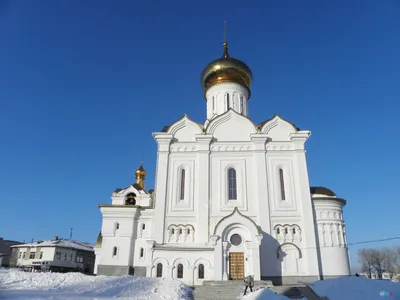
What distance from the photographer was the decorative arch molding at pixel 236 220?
15.5 meters

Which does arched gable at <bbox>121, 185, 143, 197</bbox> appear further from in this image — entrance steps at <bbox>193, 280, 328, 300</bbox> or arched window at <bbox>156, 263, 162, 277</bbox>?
entrance steps at <bbox>193, 280, 328, 300</bbox>

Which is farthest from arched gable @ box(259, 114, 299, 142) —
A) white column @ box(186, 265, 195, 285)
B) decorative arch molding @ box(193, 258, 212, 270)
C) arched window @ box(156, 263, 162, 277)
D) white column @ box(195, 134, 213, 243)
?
arched window @ box(156, 263, 162, 277)

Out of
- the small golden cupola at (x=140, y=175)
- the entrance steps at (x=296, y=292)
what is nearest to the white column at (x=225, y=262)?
the entrance steps at (x=296, y=292)

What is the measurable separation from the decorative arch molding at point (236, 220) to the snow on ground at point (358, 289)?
408 centimetres

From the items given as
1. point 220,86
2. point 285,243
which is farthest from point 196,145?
point 285,243

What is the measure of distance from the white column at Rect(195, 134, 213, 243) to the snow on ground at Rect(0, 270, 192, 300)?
3.69 metres

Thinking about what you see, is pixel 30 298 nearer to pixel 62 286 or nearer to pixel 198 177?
pixel 62 286

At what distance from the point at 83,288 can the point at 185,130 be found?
10.8m

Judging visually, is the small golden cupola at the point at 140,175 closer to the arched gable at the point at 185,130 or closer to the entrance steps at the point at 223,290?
the arched gable at the point at 185,130

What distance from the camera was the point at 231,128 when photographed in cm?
1941

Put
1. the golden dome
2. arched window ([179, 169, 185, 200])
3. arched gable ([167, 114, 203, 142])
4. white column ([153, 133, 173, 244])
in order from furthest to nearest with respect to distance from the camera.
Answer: the golden dome → arched gable ([167, 114, 203, 142]) → arched window ([179, 169, 185, 200]) → white column ([153, 133, 173, 244])

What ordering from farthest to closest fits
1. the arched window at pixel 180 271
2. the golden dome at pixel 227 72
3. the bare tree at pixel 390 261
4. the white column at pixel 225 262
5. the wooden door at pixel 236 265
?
the bare tree at pixel 390 261 → the golden dome at pixel 227 72 → the arched window at pixel 180 271 → the wooden door at pixel 236 265 → the white column at pixel 225 262

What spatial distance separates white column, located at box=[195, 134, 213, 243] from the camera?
16562 millimetres

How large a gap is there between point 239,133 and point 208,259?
784 centimetres
